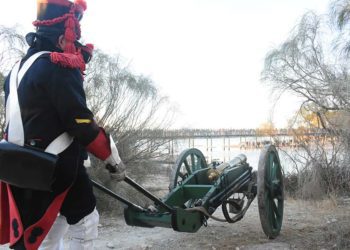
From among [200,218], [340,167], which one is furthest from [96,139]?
[340,167]

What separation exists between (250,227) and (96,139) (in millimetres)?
3806

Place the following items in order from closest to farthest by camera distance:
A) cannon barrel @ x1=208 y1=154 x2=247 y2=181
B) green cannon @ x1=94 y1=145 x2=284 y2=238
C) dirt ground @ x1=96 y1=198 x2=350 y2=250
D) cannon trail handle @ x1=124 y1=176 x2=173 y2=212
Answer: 1. cannon trail handle @ x1=124 y1=176 x2=173 y2=212
2. green cannon @ x1=94 y1=145 x2=284 y2=238
3. dirt ground @ x1=96 y1=198 x2=350 y2=250
4. cannon barrel @ x1=208 y1=154 x2=247 y2=181

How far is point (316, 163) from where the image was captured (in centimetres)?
1004

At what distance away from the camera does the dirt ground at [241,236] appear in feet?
16.3

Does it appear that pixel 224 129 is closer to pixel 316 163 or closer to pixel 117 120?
pixel 316 163

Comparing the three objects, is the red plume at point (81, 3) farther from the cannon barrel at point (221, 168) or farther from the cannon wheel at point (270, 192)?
the cannon barrel at point (221, 168)

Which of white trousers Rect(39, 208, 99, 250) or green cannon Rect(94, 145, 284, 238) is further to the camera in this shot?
green cannon Rect(94, 145, 284, 238)

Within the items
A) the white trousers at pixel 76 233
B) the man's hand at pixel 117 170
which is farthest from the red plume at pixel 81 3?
the white trousers at pixel 76 233

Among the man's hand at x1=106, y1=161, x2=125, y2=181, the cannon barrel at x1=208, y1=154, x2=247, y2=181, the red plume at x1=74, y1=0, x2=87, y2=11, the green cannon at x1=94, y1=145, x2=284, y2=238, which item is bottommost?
the green cannon at x1=94, y1=145, x2=284, y2=238

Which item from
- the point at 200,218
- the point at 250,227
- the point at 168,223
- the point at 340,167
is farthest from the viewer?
the point at 340,167

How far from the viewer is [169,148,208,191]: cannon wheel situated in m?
5.70

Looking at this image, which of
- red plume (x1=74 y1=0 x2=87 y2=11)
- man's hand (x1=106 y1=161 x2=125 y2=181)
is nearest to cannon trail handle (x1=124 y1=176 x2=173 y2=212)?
man's hand (x1=106 y1=161 x2=125 y2=181)

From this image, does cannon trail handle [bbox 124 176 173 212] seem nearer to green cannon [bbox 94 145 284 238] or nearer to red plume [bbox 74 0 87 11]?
green cannon [bbox 94 145 284 238]

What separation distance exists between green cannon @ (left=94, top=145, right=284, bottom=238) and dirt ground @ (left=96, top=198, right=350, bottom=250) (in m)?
0.25
